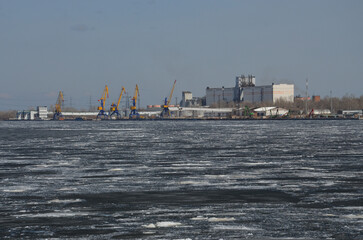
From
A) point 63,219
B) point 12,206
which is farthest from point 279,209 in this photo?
point 12,206

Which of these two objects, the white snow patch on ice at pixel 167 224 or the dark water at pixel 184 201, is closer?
the dark water at pixel 184 201

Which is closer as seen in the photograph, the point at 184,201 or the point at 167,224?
the point at 167,224

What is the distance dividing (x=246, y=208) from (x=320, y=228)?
291 cm

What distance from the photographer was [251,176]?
2345 centimetres

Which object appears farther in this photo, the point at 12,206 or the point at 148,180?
the point at 148,180

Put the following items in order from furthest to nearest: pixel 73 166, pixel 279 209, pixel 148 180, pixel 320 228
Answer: pixel 73 166 < pixel 148 180 < pixel 279 209 < pixel 320 228

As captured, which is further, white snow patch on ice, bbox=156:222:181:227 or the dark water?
white snow patch on ice, bbox=156:222:181:227

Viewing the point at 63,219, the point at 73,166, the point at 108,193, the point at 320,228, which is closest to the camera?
the point at 320,228

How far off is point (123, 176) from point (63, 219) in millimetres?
9545

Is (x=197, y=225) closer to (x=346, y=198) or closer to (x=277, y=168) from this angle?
(x=346, y=198)

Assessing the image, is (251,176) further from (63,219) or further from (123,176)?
(63,219)

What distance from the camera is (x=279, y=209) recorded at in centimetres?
1555

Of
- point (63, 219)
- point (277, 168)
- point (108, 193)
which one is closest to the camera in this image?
point (63, 219)

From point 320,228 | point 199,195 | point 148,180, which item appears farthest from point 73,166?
point 320,228
